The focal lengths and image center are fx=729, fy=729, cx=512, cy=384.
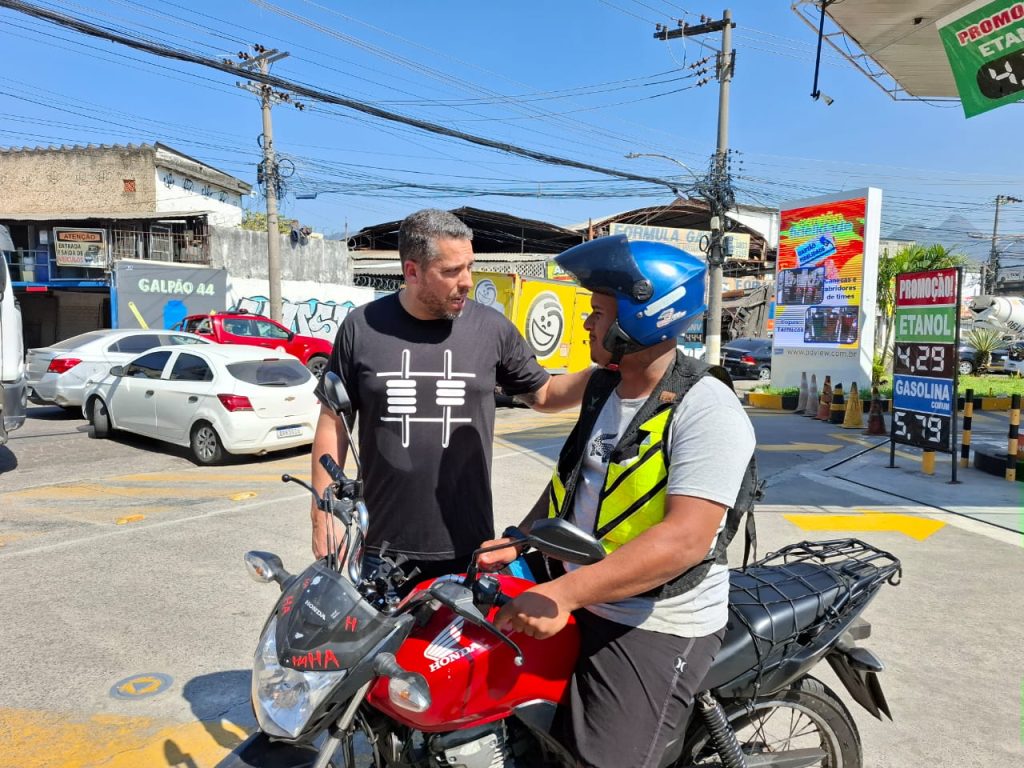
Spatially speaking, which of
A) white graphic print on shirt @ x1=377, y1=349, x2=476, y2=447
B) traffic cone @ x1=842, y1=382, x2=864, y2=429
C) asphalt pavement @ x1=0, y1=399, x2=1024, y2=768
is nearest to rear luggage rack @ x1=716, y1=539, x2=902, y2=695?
asphalt pavement @ x1=0, y1=399, x2=1024, y2=768

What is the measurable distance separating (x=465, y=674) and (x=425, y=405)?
107 centimetres

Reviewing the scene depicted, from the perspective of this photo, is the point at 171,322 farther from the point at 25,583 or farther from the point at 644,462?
the point at 644,462

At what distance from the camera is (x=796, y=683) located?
2473mm

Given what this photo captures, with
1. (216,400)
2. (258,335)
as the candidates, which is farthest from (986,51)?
(258,335)

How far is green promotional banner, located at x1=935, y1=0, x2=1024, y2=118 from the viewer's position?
24.8ft

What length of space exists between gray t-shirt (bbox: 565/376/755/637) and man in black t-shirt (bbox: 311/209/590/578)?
21.2 inches

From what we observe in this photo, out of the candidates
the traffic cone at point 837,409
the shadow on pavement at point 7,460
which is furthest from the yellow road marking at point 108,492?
the traffic cone at point 837,409

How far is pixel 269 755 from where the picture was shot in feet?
5.65

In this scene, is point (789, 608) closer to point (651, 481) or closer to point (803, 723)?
point (803, 723)

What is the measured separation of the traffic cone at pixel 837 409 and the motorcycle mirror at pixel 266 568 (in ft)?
44.8

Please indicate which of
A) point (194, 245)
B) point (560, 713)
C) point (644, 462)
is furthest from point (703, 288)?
point (194, 245)

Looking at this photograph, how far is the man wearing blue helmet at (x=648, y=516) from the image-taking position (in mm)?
1723

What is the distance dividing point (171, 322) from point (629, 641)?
2552 centimetres

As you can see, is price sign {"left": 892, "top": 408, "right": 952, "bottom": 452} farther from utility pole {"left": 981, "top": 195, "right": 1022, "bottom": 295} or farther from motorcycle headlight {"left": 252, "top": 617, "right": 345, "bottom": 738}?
utility pole {"left": 981, "top": 195, "right": 1022, "bottom": 295}
